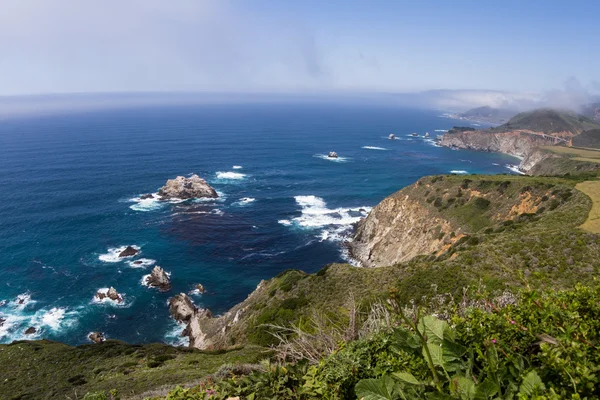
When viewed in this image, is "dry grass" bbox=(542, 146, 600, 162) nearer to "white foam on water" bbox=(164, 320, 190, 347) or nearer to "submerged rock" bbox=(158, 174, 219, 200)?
"submerged rock" bbox=(158, 174, 219, 200)

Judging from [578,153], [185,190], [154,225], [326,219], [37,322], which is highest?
[578,153]

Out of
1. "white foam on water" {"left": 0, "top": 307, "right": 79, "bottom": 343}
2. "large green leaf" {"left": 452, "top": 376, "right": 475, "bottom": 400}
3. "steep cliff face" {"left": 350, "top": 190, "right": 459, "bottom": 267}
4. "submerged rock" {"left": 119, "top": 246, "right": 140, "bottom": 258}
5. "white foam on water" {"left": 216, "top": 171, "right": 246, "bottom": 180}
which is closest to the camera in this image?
"large green leaf" {"left": 452, "top": 376, "right": 475, "bottom": 400}

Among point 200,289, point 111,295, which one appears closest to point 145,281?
point 111,295

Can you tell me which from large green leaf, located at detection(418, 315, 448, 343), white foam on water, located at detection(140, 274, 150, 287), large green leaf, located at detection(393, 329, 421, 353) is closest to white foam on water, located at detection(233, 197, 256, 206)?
white foam on water, located at detection(140, 274, 150, 287)

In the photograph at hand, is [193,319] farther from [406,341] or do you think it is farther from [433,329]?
[433,329]

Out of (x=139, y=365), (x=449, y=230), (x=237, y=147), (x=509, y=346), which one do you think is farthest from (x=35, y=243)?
(x=237, y=147)
